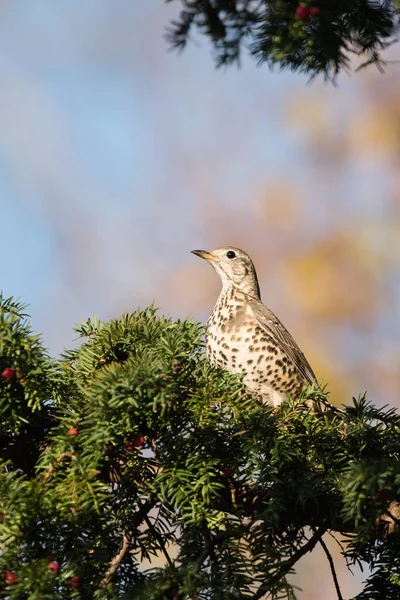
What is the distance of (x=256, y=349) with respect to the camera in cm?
290

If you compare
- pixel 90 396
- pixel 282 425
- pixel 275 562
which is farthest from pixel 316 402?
pixel 90 396

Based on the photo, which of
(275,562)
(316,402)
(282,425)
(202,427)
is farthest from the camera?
(316,402)

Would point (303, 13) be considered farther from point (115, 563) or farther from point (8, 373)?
point (115, 563)

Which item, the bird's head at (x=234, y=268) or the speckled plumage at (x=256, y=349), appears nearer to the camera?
the speckled plumage at (x=256, y=349)

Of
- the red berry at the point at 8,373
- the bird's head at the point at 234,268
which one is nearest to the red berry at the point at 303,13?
the red berry at the point at 8,373

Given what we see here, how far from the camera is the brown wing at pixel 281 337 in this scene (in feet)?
9.93

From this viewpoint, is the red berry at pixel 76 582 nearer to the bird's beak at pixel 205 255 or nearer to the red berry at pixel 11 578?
the red berry at pixel 11 578

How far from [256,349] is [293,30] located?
174cm

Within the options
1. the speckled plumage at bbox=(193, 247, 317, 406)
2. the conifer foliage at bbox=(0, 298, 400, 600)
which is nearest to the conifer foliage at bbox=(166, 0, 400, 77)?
the conifer foliage at bbox=(0, 298, 400, 600)

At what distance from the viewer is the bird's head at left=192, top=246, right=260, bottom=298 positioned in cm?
353

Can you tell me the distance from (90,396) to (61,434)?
10cm

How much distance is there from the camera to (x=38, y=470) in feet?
5.03

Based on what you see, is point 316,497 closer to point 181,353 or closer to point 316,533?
point 316,533

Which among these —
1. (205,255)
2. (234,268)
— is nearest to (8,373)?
(234,268)
